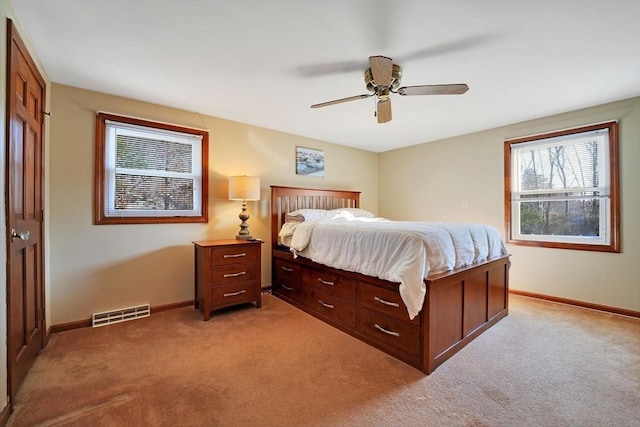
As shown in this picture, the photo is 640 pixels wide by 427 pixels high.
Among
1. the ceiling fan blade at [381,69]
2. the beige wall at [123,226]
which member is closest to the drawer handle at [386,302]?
the ceiling fan blade at [381,69]

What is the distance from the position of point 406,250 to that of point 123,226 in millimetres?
2852

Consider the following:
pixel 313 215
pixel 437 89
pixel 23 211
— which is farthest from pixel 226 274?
pixel 437 89

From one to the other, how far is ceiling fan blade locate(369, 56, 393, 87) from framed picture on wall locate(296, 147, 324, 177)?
2298 millimetres

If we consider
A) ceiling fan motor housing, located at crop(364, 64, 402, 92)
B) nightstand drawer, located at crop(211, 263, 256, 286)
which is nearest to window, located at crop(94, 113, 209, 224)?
nightstand drawer, located at crop(211, 263, 256, 286)

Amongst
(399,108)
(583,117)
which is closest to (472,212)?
(583,117)

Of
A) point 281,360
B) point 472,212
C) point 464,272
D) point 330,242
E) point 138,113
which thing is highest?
point 138,113

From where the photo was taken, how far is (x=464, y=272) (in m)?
2.28

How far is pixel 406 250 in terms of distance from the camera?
2.11 m

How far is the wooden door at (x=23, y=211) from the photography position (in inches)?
61.6

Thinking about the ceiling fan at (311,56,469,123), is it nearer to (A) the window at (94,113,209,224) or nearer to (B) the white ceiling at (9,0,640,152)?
(B) the white ceiling at (9,0,640,152)

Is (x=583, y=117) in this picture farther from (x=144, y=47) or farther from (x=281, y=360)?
(x=144, y=47)

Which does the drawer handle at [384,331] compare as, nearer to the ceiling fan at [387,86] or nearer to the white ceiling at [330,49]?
the ceiling fan at [387,86]

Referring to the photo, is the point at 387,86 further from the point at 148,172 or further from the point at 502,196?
the point at 502,196

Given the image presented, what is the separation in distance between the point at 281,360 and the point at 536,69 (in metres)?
3.16
